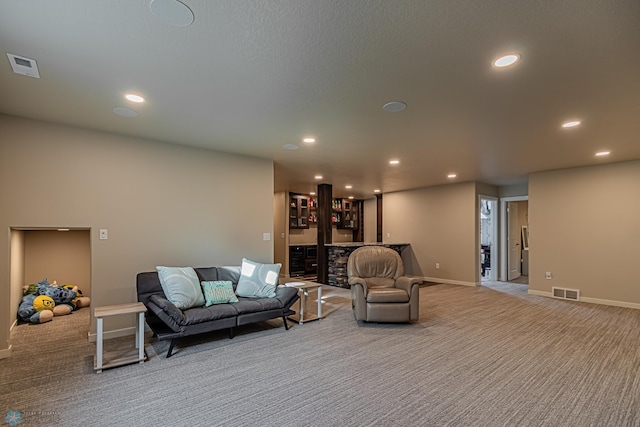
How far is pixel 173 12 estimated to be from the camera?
5.70ft

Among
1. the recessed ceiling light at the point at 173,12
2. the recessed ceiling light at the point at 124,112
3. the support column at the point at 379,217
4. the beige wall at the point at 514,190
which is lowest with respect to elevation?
the support column at the point at 379,217

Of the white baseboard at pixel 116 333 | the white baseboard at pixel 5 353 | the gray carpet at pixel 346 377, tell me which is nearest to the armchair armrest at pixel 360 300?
the gray carpet at pixel 346 377

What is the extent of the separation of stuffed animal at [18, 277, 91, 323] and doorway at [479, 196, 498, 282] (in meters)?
8.21

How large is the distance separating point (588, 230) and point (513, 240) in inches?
116

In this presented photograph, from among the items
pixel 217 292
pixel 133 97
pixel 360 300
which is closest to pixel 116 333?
pixel 217 292

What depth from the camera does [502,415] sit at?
7.10 feet

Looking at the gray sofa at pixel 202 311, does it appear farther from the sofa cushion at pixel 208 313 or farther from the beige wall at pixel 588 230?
the beige wall at pixel 588 230

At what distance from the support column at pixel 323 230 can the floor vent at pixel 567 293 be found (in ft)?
14.9

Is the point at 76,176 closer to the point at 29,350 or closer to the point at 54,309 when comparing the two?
the point at 29,350

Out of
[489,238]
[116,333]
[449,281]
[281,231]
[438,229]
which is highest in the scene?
[438,229]

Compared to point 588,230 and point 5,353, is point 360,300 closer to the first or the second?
point 5,353

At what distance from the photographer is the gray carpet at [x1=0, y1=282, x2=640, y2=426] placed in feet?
7.12

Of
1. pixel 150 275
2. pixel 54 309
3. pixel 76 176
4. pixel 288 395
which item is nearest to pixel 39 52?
pixel 76 176

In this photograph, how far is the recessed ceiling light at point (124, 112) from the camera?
3121 mm
